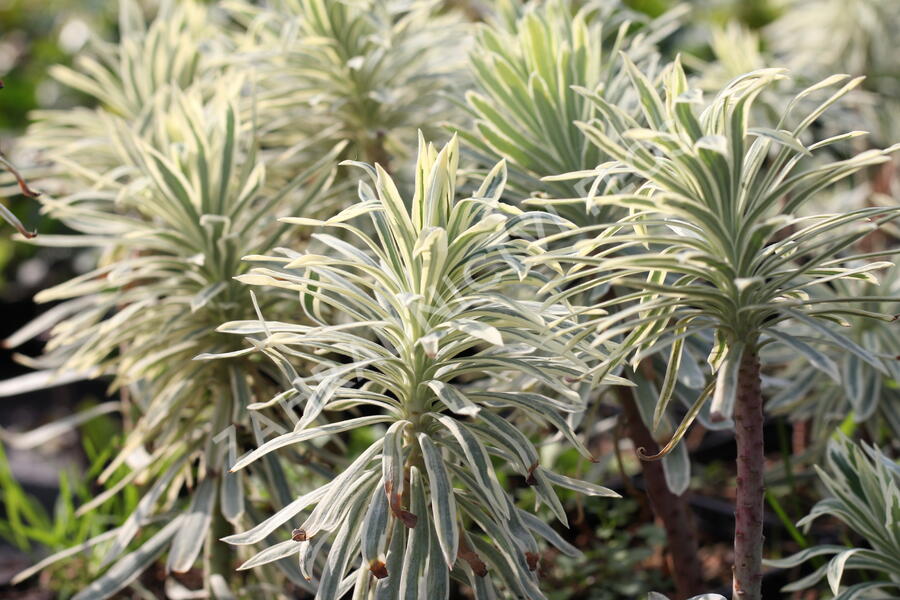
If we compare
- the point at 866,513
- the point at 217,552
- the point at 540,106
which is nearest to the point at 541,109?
the point at 540,106

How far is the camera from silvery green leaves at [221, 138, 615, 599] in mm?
794

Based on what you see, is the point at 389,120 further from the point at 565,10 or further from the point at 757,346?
the point at 757,346

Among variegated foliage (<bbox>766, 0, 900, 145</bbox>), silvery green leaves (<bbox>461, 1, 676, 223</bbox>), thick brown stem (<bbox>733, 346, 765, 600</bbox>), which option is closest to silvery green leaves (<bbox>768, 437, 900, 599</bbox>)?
thick brown stem (<bbox>733, 346, 765, 600</bbox>)

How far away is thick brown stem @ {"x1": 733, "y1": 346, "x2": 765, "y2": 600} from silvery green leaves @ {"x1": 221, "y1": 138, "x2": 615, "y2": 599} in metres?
0.13

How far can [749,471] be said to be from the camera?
2.68 ft

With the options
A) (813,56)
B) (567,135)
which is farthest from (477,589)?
(813,56)

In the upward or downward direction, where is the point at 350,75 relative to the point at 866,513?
upward

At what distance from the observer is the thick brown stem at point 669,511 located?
114cm

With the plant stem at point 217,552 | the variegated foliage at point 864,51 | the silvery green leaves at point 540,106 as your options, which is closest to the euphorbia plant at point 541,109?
the silvery green leaves at point 540,106

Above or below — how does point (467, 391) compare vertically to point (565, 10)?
below

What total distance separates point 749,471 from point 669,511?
37cm

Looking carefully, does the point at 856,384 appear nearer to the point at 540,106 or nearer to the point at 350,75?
the point at 540,106

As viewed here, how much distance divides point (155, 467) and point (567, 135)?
802 millimetres

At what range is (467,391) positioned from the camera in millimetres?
896
